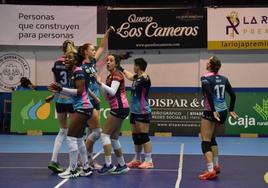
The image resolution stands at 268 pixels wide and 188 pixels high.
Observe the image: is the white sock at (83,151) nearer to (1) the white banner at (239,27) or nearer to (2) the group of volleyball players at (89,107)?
(2) the group of volleyball players at (89,107)

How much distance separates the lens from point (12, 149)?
483 inches

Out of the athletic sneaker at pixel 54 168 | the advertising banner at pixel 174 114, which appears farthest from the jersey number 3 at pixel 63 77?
the advertising banner at pixel 174 114

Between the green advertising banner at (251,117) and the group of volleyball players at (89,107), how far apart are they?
663 centimetres

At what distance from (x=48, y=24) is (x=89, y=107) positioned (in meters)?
10.4

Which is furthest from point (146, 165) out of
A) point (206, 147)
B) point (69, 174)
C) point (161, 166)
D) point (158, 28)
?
point (158, 28)

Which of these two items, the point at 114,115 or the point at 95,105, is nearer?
the point at 114,115

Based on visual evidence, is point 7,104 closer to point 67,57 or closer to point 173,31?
point 173,31

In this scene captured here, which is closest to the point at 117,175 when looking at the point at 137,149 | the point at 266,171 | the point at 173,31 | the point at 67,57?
the point at 137,149

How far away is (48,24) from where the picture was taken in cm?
1798

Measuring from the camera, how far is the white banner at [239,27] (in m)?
17.3

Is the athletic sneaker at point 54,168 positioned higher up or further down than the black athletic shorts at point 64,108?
further down

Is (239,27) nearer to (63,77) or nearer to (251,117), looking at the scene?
(251,117)

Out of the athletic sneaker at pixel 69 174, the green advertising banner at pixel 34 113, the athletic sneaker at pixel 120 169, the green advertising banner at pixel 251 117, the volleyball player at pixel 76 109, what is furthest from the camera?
the green advertising banner at pixel 34 113

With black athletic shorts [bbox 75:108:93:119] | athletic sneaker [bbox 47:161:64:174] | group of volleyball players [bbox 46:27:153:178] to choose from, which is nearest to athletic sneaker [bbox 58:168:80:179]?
group of volleyball players [bbox 46:27:153:178]
